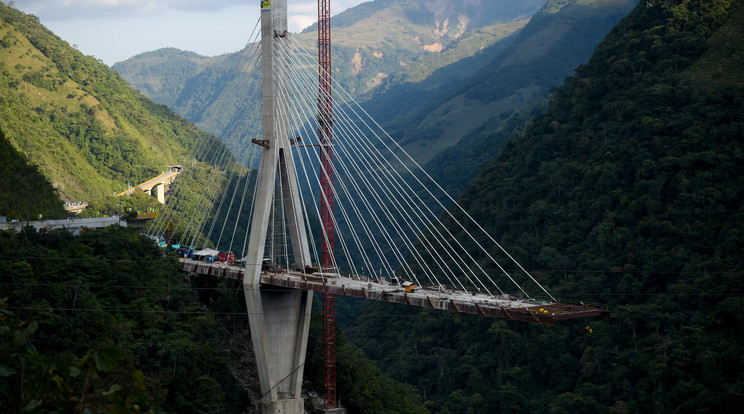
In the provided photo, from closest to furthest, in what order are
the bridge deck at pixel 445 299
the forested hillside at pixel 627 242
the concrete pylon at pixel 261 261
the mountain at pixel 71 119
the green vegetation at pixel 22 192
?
the bridge deck at pixel 445 299
the concrete pylon at pixel 261 261
the forested hillside at pixel 627 242
the green vegetation at pixel 22 192
the mountain at pixel 71 119

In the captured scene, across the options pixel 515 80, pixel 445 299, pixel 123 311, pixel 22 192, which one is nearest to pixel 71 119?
pixel 22 192

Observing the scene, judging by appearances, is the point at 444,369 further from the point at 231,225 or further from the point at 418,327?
the point at 231,225

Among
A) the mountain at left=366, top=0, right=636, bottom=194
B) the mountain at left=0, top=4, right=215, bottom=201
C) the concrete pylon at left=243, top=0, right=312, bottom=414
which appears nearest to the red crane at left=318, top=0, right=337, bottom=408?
the concrete pylon at left=243, top=0, right=312, bottom=414

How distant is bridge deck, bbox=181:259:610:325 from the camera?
23188 millimetres

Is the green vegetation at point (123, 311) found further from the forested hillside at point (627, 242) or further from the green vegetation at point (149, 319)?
the forested hillside at point (627, 242)

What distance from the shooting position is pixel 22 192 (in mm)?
45031

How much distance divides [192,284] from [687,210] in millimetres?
26111

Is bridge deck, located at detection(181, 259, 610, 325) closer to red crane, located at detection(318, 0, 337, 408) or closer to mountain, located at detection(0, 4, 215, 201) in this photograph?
red crane, located at detection(318, 0, 337, 408)

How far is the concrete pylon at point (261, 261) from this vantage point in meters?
32.9

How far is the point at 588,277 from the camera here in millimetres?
45594

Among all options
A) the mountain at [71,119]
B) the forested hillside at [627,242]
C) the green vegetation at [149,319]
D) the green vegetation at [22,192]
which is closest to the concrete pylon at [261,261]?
the green vegetation at [149,319]

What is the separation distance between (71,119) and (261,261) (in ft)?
172

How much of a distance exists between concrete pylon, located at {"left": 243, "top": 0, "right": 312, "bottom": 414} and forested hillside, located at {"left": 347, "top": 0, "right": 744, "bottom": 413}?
38.2 feet

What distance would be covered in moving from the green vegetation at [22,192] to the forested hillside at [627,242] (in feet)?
77.7
